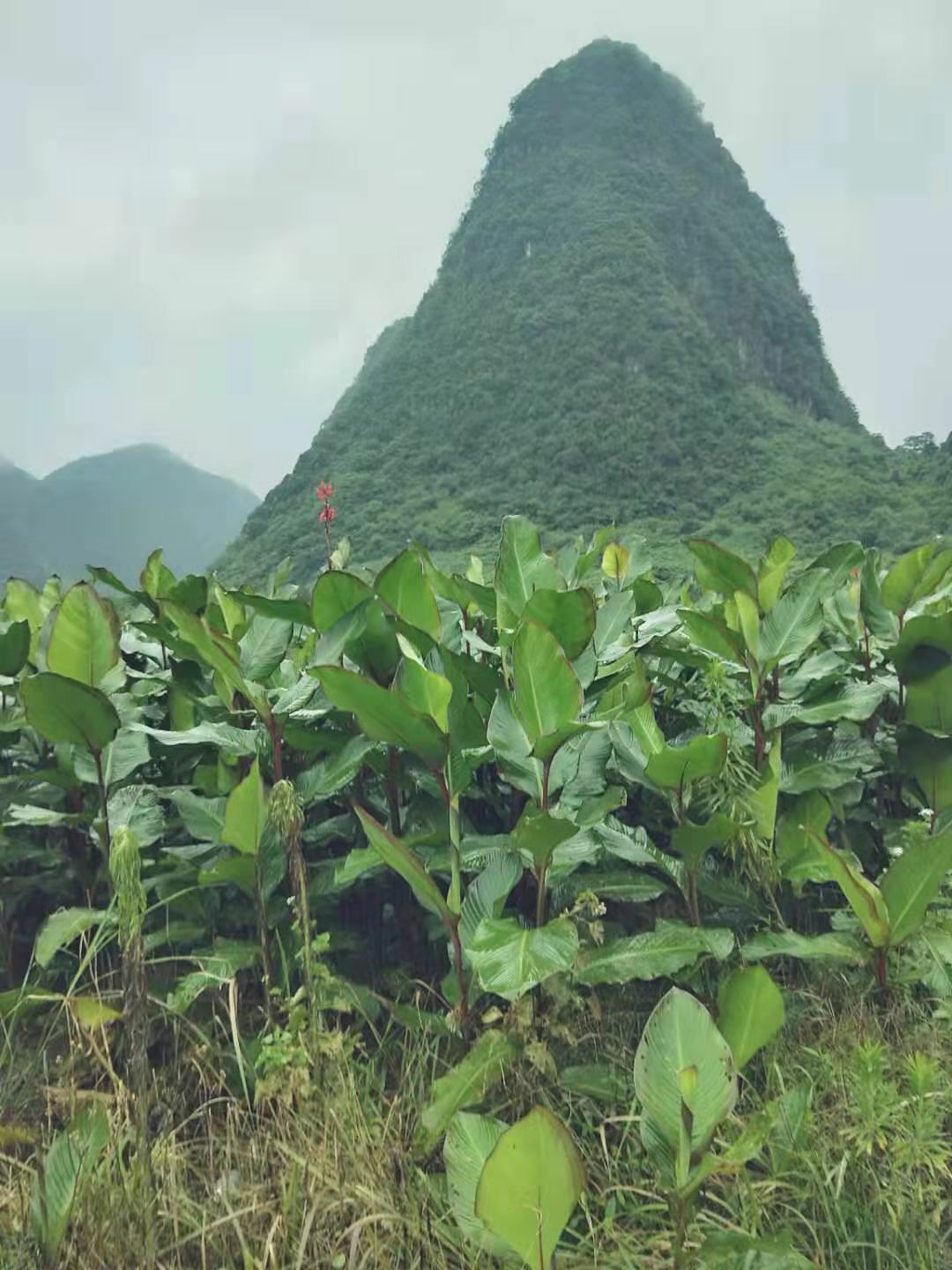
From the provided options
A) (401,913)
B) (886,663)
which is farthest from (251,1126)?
(886,663)

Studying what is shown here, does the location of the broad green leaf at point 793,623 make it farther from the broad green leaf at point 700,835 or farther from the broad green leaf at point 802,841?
the broad green leaf at point 700,835

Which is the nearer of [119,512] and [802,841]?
[802,841]

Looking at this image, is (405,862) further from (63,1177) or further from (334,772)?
(63,1177)

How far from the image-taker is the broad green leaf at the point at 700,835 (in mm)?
1584

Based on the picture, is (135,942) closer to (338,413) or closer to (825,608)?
(825,608)

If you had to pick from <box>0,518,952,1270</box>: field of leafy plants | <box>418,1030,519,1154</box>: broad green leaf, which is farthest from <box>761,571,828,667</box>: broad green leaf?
<box>418,1030,519,1154</box>: broad green leaf

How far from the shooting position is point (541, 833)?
58.2 inches

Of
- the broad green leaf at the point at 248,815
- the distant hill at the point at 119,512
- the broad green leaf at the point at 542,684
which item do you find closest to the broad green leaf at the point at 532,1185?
the broad green leaf at the point at 542,684

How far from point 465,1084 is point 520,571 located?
0.94 meters

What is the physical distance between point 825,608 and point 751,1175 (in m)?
1.40

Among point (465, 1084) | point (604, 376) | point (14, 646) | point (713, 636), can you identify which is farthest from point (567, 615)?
point (604, 376)

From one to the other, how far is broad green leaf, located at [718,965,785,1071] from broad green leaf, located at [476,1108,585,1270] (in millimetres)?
365

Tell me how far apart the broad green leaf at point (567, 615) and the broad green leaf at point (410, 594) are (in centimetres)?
22

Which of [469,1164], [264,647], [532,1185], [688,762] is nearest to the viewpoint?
[532,1185]
